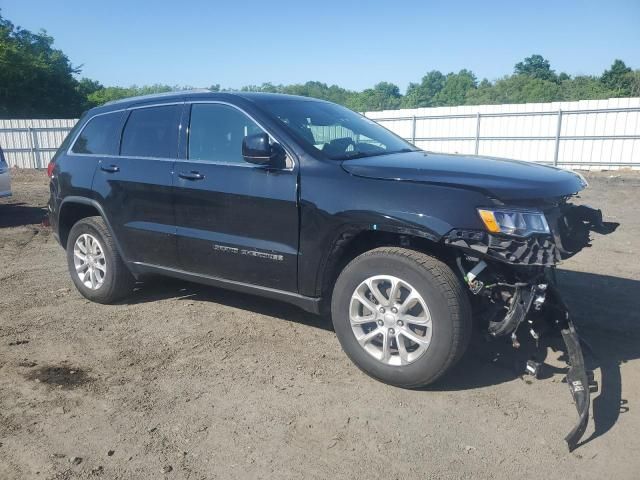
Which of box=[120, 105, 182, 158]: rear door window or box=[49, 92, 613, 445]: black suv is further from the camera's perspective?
box=[120, 105, 182, 158]: rear door window

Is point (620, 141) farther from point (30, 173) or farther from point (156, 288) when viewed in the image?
point (30, 173)

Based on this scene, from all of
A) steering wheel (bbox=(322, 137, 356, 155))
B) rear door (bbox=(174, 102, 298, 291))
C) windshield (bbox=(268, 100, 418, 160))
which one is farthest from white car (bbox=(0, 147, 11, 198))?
steering wheel (bbox=(322, 137, 356, 155))

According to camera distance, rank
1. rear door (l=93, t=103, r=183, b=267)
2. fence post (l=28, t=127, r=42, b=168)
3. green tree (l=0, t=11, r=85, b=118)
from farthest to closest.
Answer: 1. green tree (l=0, t=11, r=85, b=118)
2. fence post (l=28, t=127, r=42, b=168)
3. rear door (l=93, t=103, r=183, b=267)

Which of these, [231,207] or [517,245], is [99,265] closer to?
[231,207]

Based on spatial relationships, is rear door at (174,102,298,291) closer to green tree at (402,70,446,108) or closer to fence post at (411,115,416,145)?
fence post at (411,115,416,145)

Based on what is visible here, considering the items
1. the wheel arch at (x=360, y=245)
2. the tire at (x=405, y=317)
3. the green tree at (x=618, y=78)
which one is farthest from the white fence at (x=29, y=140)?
the green tree at (x=618, y=78)

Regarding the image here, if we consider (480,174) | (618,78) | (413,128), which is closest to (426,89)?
(618,78)

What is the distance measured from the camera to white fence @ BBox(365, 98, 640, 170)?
1800cm

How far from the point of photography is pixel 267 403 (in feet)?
11.1

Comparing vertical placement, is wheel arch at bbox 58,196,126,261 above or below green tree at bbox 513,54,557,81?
below

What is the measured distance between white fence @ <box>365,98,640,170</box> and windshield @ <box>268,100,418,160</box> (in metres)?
15.6

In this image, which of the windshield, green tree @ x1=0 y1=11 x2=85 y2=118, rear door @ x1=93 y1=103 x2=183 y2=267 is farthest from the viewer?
green tree @ x1=0 y1=11 x2=85 y2=118

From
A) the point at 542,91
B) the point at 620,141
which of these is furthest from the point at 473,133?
the point at 542,91

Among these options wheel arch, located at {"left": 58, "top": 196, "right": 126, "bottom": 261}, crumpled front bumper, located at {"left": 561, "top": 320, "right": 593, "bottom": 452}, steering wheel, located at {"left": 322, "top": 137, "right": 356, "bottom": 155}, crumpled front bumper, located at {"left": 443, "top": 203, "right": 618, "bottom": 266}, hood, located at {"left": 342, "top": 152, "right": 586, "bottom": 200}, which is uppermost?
steering wheel, located at {"left": 322, "top": 137, "right": 356, "bottom": 155}
